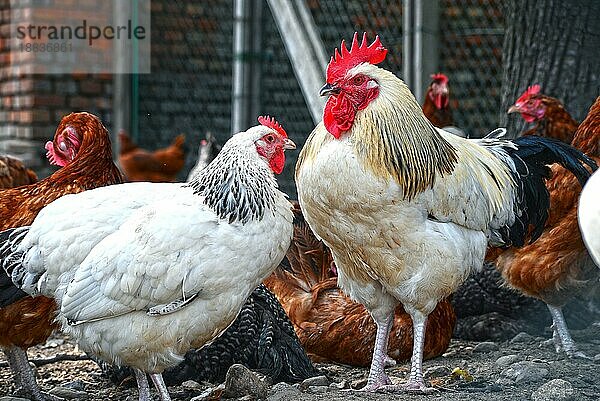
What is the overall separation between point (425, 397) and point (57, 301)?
5.42 ft

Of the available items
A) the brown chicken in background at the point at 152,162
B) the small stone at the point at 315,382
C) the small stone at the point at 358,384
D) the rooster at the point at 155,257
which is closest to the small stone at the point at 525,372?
the small stone at the point at 358,384

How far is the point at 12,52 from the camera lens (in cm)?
958

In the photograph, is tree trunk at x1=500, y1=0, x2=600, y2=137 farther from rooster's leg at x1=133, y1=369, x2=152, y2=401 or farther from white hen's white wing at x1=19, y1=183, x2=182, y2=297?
rooster's leg at x1=133, y1=369, x2=152, y2=401

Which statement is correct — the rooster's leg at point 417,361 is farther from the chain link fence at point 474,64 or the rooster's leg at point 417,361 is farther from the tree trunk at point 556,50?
the chain link fence at point 474,64

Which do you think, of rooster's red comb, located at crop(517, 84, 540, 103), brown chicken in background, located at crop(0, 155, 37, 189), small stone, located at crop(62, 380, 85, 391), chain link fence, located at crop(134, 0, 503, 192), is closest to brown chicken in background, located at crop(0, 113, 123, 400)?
small stone, located at crop(62, 380, 85, 391)

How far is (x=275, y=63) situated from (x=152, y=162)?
6.03 feet

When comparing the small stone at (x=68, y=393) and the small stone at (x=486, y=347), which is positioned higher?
the small stone at (x=486, y=347)

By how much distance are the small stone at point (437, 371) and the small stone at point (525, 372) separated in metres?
0.31

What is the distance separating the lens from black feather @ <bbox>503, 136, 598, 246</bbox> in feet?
14.6

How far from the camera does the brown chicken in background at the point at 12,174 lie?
5.99 m

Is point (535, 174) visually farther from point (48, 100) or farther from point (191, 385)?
point (48, 100)

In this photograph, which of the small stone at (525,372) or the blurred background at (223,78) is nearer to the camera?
the small stone at (525,372)

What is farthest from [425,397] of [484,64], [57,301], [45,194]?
[484,64]

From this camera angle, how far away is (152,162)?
9.62m
